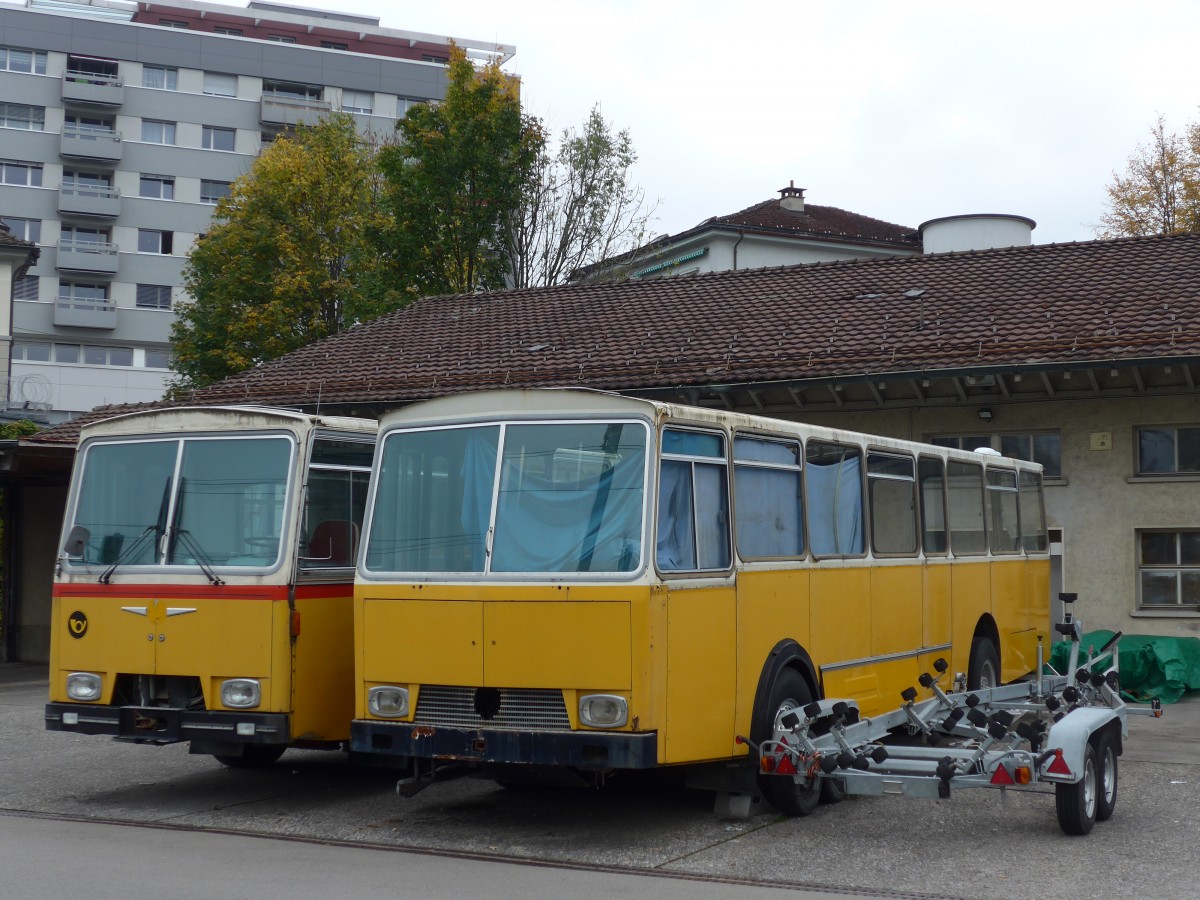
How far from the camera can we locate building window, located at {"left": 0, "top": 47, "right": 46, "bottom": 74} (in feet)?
211

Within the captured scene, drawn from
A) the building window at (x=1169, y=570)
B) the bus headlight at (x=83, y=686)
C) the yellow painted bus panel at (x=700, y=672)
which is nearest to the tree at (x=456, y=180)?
the building window at (x=1169, y=570)

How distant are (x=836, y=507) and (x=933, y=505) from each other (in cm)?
208

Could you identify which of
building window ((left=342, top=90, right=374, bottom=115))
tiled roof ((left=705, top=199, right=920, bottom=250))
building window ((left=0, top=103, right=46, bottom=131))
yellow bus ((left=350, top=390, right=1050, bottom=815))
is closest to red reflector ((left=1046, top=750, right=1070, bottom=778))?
yellow bus ((left=350, top=390, right=1050, bottom=815))

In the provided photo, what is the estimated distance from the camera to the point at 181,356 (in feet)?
137

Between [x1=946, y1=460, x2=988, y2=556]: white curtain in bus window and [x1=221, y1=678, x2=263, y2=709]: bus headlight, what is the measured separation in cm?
609

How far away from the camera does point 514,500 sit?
885 cm

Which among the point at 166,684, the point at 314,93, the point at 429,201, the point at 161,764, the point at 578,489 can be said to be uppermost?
the point at 314,93

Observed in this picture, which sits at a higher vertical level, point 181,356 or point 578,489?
point 181,356

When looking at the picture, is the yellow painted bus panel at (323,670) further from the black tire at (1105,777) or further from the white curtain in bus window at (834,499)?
the black tire at (1105,777)

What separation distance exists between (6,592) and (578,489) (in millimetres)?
17941

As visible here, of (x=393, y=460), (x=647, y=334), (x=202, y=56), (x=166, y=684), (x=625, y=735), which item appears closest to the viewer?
(x=625, y=735)

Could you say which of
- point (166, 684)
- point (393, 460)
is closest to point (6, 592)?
point (166, 684)

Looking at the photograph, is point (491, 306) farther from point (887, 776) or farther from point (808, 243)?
point (887, 776)

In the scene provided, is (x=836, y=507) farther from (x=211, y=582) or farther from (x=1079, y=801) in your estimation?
(x=211, y=582)
